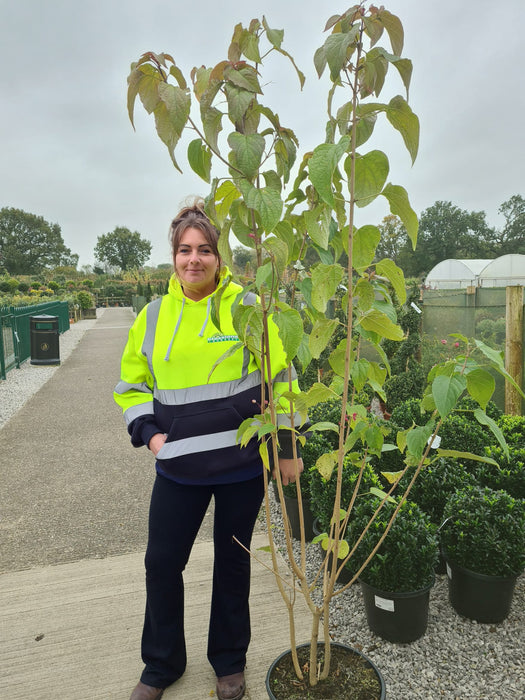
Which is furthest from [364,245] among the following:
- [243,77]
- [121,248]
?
[121,248]

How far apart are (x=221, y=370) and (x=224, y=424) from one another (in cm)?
20

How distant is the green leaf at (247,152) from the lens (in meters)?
1.06

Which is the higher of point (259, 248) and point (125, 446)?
point (259, 248)

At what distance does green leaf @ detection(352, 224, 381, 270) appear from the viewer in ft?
4.02

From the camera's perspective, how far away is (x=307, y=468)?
3.39m

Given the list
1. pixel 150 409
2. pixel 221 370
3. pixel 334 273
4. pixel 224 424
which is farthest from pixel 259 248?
pixel 150 409

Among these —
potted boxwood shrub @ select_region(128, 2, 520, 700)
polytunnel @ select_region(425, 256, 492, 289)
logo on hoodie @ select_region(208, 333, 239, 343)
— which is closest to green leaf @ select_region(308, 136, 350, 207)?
potted boxwood shrub @ select_region(128, 2, 520, 700)

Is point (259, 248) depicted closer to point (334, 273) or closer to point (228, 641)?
point (334, 273)

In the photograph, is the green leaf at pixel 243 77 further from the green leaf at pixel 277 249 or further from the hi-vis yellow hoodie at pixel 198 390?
the hi-vis yellow hoodie at pixel 198 390

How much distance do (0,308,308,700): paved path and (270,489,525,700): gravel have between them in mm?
284

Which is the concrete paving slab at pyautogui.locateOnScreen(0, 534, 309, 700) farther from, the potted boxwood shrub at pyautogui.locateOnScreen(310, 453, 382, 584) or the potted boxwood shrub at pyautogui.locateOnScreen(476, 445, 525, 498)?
the potted boxwood shrub at pyautogui.locateOnScreen(476, 445, 525, 498)

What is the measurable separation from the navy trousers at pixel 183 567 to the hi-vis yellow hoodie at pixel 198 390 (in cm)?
8

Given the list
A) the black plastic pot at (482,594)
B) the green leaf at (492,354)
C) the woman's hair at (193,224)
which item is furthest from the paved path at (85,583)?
the woman's hair at (193,224)

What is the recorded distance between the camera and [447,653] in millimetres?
2283
